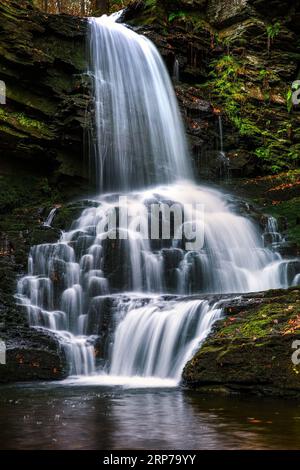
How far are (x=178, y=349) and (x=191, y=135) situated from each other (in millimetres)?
11046

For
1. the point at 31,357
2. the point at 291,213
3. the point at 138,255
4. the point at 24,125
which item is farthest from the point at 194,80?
the point at 31,357

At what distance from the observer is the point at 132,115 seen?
17469mm

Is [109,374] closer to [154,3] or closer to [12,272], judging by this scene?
[12,272]

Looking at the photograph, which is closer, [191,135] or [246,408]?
[246,408]

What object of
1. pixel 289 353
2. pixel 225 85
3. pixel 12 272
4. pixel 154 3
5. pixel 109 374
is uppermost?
pixel 154 3

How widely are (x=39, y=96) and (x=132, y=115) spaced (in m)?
3.09

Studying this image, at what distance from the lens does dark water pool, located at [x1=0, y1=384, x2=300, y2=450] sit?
4.54 metres

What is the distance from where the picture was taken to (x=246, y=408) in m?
6.16

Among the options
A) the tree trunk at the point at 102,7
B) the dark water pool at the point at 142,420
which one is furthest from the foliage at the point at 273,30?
the dark water pool at the point at 142,420

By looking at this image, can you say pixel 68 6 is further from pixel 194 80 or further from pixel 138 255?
pixel 138 255

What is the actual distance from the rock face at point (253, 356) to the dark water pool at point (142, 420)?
38cm

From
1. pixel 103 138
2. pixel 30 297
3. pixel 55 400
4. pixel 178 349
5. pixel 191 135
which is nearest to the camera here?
pixel 55 400

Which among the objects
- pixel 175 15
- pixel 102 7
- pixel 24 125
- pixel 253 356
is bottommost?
pixel 253 356

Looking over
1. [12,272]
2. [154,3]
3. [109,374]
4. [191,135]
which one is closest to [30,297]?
[12,272]
